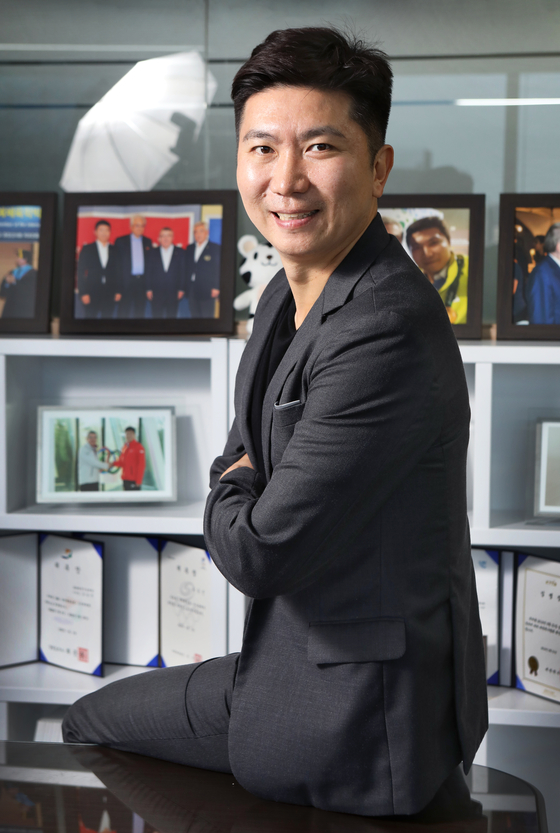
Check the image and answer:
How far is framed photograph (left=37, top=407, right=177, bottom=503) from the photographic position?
1900 mm

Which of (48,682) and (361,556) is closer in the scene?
(361,556)

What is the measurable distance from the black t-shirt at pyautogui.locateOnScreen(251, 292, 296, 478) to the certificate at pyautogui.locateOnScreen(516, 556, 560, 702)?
3.16ft

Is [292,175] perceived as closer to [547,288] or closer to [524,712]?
[547,288]

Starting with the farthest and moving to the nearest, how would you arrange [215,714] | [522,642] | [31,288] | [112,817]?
[31,288] → [522,642] → [215,714] → [112,817]

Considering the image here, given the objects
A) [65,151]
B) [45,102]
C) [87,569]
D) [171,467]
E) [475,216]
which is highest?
[45,102]

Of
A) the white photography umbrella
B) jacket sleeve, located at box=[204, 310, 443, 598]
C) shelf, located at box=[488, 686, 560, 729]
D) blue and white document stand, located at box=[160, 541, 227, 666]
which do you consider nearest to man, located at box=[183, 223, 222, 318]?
the white photography umbrella

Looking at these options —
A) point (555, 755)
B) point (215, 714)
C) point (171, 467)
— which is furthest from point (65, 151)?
point (555, 755)

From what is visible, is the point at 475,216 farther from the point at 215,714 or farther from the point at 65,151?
the point at 215,714

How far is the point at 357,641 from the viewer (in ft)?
3.06

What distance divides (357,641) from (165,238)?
4.15 feet

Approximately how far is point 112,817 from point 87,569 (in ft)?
3.32

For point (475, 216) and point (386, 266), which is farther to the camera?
point (475, 216)

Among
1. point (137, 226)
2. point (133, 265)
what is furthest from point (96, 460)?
point (137, 226)

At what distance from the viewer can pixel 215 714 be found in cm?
115
